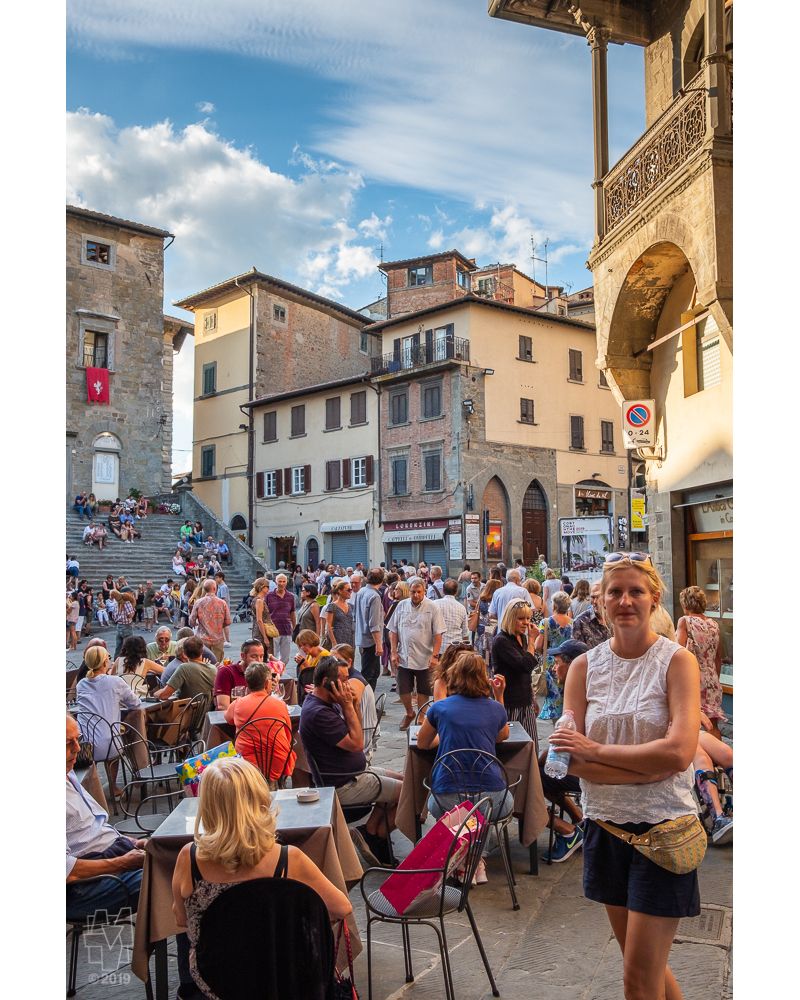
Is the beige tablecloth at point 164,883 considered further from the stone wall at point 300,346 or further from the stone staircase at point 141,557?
the stone wall at point 300,346

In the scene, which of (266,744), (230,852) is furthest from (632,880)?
(266,744)

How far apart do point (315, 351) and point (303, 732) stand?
120 ft

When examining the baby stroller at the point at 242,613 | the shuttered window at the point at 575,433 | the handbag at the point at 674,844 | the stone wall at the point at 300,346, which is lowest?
the baby stroller at the point at 242,613

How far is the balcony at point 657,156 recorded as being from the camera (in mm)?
8273

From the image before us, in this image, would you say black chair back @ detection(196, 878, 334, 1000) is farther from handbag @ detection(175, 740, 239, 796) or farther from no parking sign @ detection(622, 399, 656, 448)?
no parking sign @ detection(622, 399, 656, 448)

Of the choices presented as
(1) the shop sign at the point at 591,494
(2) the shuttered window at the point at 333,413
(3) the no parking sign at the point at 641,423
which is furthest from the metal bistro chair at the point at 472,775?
(2) the shuttered window at the point at 333,413

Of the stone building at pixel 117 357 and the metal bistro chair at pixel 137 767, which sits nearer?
the metal bistro chair at pixel 137 767

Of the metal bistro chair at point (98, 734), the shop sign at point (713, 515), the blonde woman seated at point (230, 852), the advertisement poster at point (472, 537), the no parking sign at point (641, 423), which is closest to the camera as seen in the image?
the blonde woman seated at point (230, 852)

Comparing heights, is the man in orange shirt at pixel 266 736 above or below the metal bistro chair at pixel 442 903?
above

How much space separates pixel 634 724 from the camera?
97.8 inches

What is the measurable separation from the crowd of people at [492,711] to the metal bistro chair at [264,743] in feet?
0.03

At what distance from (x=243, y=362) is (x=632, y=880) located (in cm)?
3720

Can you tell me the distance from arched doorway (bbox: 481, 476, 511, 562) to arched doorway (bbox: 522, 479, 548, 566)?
0.75m
